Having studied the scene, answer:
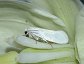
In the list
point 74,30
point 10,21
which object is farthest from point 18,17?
point 74,30

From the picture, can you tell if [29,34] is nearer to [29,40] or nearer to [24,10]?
[29,40]

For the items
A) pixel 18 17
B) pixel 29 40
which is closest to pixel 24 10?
pixel 18 17

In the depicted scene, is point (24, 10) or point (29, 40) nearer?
point (29, 40)

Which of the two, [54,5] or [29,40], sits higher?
[54,5]

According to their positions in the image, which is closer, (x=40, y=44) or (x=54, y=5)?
(x=40, y=44)

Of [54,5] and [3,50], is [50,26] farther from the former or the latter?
[3,50]

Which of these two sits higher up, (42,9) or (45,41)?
(42,9)
